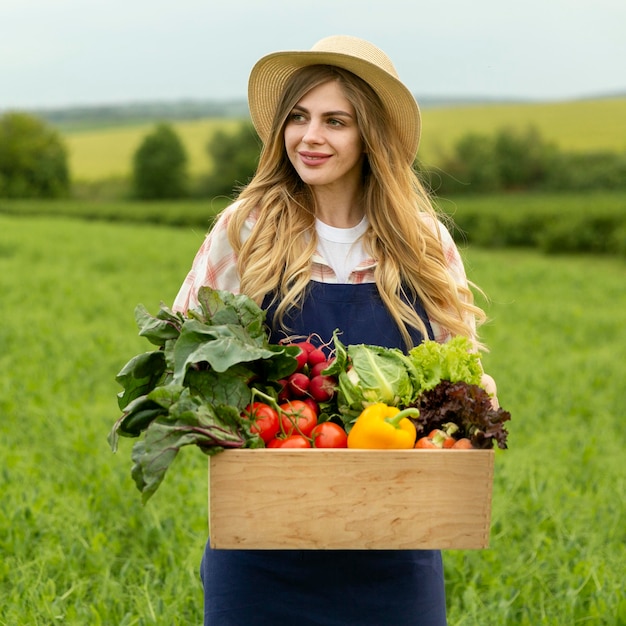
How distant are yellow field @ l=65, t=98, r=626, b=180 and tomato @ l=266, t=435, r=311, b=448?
42487 mm

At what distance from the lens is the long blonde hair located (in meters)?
2.81

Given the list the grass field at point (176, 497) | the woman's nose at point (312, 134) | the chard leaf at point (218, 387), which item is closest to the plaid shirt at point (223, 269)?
the woman's nose at point (312, 134)

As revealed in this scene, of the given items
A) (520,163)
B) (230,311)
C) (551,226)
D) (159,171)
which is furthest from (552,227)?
(159,171)

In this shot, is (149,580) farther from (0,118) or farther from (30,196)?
(0,118)

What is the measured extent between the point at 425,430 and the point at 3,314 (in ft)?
30.1

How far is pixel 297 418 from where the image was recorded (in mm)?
2311

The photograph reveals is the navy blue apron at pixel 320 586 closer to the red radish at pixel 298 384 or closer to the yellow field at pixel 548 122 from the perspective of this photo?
the red radish at pixel 298 384

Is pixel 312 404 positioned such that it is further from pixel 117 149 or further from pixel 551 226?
pixel 117 149

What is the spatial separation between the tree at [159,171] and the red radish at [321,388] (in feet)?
201

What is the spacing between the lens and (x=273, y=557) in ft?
8.82

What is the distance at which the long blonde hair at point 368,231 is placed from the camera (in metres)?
2.81

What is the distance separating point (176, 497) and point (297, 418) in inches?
119

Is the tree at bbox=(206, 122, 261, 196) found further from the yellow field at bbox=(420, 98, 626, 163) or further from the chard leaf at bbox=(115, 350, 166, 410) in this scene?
the chard leaf at bbox=(115, 350, 166, 410)

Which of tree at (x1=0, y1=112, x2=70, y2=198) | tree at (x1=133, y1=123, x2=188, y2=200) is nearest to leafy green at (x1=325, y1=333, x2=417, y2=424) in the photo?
tree at (x1=133, y1=123, x2=188, y2=200)
